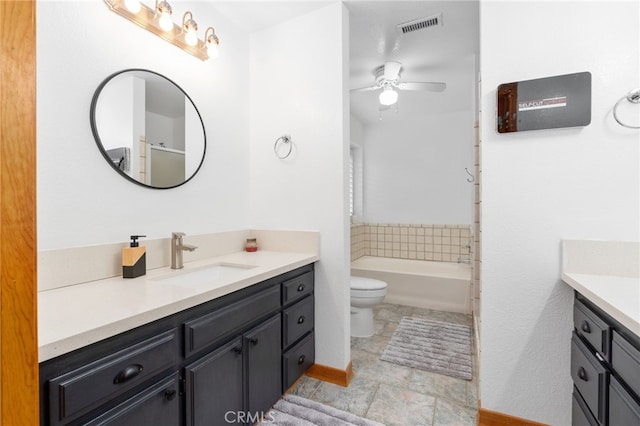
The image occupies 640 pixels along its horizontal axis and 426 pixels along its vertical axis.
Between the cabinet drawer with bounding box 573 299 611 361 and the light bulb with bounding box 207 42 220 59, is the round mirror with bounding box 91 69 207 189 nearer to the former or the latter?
the light bulb with bounding box 207 42 220 59

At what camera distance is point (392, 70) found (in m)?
2.62

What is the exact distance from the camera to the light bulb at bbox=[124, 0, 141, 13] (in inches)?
54.5

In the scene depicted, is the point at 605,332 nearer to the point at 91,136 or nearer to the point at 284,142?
the point at 284,142

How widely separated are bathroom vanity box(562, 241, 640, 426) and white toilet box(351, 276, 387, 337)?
4.65ft

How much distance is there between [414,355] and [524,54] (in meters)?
2.08

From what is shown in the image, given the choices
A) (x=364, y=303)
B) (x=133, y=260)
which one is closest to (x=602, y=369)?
(x=364, y=303)

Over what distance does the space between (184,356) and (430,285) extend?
293 centimetres

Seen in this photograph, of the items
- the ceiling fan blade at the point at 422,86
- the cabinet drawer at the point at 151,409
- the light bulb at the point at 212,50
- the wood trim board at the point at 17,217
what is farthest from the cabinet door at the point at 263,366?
the ceiling fan blade at the point at 422,86

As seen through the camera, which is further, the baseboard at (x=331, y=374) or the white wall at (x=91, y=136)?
the baseboard at (x=331, y=374)

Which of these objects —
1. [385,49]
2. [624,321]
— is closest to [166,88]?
[385,49]

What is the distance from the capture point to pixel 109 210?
4.60ft

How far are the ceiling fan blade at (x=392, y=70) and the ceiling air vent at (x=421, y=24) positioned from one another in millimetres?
399

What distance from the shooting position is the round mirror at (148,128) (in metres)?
1.40

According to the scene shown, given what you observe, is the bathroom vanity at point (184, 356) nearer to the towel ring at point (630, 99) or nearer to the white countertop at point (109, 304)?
the white countertop at point (109, 304)
